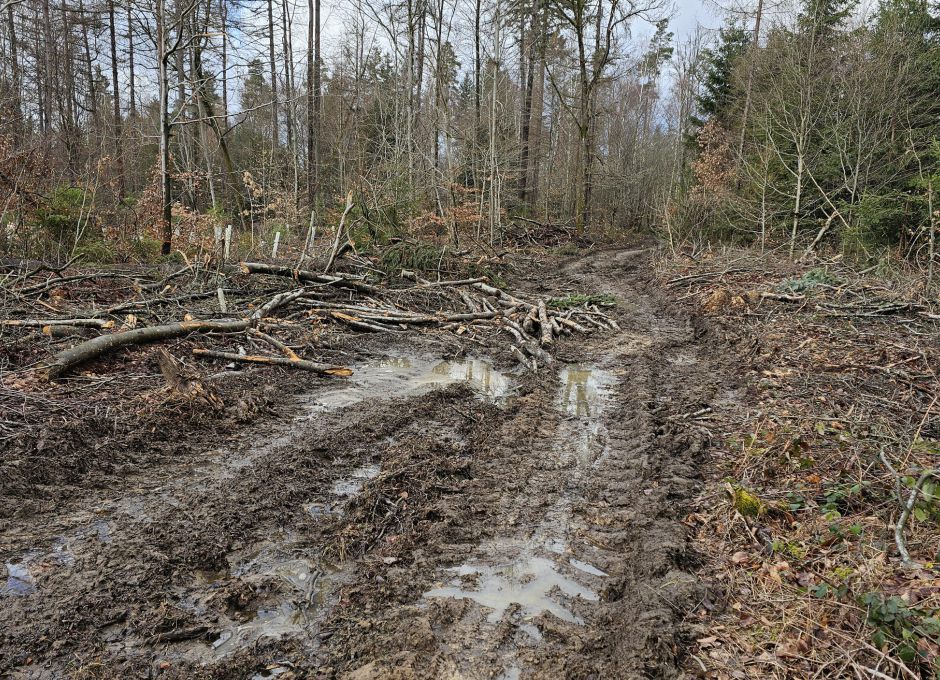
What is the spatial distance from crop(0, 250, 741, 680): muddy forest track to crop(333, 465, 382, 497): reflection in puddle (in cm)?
3

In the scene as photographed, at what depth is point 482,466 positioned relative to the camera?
5.30 m

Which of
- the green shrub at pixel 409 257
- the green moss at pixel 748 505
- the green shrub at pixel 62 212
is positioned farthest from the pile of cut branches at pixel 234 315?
the green moss at pixel 748 505

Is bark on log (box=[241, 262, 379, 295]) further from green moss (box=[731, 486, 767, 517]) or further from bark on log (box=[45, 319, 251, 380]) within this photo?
green moss (box=[731, 486, 767, 517])

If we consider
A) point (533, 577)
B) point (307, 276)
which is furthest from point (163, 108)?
point (533, 577)

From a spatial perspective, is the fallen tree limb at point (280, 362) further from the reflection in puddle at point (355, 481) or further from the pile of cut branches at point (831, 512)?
the pile of cut branches at point (831, 512)

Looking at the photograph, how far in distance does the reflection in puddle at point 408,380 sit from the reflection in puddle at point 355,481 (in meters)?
1.56

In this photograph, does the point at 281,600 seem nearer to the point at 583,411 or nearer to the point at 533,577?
the point at 533,577

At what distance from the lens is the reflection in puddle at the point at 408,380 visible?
6.89 metres

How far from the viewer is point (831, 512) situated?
3.68 meters

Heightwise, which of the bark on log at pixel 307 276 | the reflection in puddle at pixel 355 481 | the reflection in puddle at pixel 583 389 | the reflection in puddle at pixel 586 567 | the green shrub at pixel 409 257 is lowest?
→ the reflection in puddle at pixel 586 567

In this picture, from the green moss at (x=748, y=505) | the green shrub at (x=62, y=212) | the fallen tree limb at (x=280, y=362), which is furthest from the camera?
the green shrub at (x=62, y=212)

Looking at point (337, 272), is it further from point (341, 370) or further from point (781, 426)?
point (781, 426)

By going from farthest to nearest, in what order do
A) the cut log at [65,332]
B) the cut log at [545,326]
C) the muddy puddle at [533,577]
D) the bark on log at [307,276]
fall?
the bark on log at [307,276] → the cut log at [545,326] → the cut log at [65,332] → the muddy puddle at [533,577]

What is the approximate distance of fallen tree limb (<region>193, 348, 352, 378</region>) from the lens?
7.19 metres
